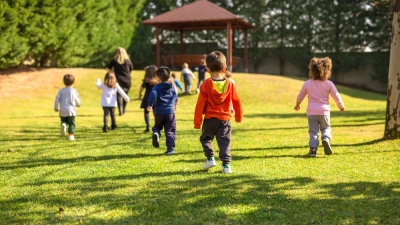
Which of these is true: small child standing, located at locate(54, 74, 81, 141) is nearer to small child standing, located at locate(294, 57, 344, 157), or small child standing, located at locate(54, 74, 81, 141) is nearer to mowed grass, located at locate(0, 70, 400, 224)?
mowed grass, located at locate(0, 70, 400, 224)

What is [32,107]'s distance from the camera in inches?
795

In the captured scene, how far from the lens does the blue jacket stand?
29.3 feet

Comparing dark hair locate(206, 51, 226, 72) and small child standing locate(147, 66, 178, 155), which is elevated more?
dark hair locate(206, 51, 226, 72)

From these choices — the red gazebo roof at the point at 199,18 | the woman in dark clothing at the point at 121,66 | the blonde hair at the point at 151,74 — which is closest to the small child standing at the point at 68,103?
the blonde hair at the point at 151,74

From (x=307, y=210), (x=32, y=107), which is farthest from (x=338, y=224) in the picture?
(x=32, y=107)

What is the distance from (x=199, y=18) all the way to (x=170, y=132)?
69.4 ft

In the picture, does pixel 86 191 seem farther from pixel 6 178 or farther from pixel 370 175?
pixel 370 175

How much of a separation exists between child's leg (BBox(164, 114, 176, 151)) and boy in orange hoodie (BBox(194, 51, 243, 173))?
5.75ft

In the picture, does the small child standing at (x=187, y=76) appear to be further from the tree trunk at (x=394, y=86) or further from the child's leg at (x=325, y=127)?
the child's leg at (x=325, y=127)

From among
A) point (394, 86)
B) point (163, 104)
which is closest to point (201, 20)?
point (394, 86)

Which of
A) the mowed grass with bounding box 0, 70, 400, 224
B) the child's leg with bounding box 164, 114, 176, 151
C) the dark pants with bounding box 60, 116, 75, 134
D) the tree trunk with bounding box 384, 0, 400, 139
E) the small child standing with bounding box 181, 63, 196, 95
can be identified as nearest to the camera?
the mowed grass with bounding box 0, 70, 400, 224

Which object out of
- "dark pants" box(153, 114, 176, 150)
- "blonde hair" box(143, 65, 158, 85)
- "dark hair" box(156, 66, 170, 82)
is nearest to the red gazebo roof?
"blonde hair" box(143, 65, 158, 85)

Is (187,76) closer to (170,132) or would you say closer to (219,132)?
(170,132)

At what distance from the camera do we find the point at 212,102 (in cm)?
694
